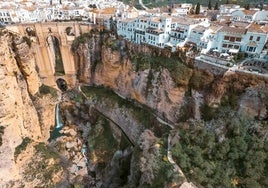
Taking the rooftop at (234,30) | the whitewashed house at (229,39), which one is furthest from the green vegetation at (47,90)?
the rooftop at (234,30)

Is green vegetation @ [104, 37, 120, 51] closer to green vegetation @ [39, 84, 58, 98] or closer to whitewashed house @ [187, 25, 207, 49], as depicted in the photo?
whitewashed house @ [187, 25, 207, 49]


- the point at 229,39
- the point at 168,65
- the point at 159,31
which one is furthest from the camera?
the point at 159,31

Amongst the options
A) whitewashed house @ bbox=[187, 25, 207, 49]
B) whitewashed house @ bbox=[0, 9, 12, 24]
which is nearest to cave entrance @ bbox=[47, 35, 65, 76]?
whitewashed house @ bbox=[0, 9, 12, 24]


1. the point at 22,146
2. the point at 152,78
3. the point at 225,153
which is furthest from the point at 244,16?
the point at 22,146

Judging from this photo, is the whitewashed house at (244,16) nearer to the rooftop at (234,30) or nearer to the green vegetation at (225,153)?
the rooftop at (234,30)

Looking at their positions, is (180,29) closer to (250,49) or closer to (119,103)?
(250,49)

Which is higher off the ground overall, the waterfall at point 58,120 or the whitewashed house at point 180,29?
the whitewashed house at point 180,29
